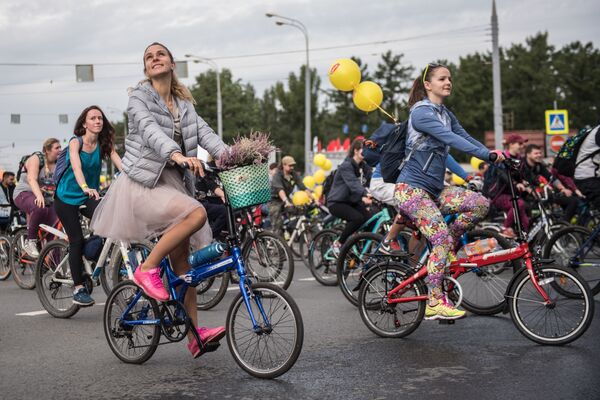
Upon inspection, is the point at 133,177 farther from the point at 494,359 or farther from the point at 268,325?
the point at 494,359

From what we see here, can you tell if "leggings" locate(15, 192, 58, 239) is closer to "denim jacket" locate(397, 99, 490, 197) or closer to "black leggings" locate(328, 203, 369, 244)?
"black leggings" locate(328, 203, 369, 244)

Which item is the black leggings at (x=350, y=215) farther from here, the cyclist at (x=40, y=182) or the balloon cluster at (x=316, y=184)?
the balloon cluster at (x=316, y=184)

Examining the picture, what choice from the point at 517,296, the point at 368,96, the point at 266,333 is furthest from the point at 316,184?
the point at 266,333

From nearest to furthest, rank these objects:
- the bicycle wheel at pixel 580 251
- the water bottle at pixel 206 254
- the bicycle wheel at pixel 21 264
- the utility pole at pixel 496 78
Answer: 1. the water bottle at pixel 206 254
2. the bicycle wheel at pixel 580 251
3. the bicycle wheel at pixel 21 264
4. the utility pole at pixel 496 78

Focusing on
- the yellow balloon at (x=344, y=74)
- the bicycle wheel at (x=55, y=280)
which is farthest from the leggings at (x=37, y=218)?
the yellow balloon at (x=344, y=74)

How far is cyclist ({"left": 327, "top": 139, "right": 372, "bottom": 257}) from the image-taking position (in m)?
10.6

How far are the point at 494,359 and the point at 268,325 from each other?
1.58 metres

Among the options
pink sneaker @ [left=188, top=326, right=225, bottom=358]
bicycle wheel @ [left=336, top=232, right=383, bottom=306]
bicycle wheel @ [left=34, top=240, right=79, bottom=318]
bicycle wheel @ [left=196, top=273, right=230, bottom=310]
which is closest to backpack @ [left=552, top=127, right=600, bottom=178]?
bicycle wheel @ [left=336, top=232, right=383, bottom=306]

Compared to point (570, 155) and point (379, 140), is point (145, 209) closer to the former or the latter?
A: point (379, 140)

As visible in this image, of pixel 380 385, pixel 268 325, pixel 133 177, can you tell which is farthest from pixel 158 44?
pixel 380 385

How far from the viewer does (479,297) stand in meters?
7.27

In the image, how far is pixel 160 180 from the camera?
5.48 metres

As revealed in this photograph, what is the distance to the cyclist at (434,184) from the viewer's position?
20.5 feet

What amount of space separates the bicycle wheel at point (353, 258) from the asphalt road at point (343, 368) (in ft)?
3.10
